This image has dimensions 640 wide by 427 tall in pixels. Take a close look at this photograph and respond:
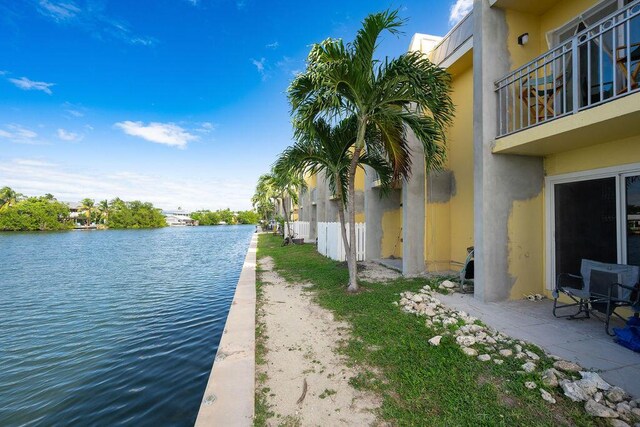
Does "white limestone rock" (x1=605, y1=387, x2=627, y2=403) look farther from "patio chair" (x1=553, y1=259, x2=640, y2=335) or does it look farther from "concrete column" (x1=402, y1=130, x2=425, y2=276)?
"concrete column" (x1=402, y1=130, x2=425, y2=276)

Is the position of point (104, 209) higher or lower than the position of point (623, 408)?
higher

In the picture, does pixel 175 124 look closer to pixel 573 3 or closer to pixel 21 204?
pixel 573 3

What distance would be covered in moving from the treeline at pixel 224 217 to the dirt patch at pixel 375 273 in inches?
4125

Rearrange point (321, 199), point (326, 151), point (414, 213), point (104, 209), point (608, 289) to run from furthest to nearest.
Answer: point (104, 209)
point (321, 199)
point (414, 213)
point (326, 151)
point (608, 289)

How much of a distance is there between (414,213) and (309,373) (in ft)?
19.6

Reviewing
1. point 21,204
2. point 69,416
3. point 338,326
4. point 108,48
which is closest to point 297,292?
point 338,326

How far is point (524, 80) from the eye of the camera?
561 cm

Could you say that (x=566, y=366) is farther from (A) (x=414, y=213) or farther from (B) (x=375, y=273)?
(B) (x=375, y=273)

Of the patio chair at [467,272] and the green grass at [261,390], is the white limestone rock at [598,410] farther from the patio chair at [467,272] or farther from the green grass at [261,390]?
the patio chair at [467,272]

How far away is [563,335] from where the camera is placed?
12.6 feet

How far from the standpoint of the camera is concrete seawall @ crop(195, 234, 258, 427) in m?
2.46

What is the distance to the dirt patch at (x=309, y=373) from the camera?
2521mm

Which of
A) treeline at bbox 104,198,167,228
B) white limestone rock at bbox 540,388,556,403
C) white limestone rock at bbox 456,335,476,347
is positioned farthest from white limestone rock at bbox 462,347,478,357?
treeline at bbox 104,198,167,228

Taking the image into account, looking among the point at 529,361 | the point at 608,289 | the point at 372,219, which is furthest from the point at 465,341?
the point at 372,219
